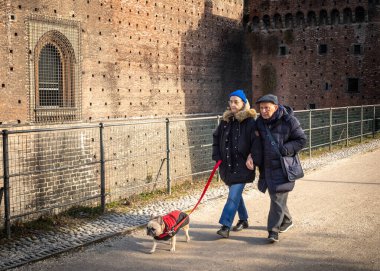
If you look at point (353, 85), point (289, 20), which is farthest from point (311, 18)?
point (353, 85)

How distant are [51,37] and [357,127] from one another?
10695 millimetres

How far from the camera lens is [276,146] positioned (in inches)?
220

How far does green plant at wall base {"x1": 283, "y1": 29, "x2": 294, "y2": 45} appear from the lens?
26.6m

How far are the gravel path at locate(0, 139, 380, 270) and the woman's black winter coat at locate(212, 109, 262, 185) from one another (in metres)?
1.47

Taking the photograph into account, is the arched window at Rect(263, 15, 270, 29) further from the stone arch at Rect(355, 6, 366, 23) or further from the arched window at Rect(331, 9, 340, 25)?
the stone arch at Rect(355, 6, 366, 23)

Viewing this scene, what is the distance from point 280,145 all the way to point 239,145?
50 centimetres

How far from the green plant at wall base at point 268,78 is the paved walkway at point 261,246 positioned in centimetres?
1935

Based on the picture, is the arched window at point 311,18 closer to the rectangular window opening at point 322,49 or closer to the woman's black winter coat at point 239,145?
the rectangular window opening at point 322,49

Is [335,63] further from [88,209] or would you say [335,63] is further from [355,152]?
[88,209]

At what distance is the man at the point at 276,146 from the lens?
5.59 metres

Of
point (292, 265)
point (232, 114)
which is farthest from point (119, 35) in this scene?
point (292, 265)

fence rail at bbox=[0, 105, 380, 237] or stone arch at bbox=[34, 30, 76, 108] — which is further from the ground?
stone arch at bbox=[34, 30, 76, 108]

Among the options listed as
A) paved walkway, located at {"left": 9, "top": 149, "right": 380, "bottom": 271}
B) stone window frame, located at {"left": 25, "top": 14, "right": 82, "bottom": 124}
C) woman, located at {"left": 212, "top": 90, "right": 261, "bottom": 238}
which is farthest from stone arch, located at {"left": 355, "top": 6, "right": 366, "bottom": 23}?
woman, located at {"left": 212, "top": 90, "right": 261, "bottom": 238}

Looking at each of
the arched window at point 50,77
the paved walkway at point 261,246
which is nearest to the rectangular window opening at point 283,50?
the arched window at point 50,77
